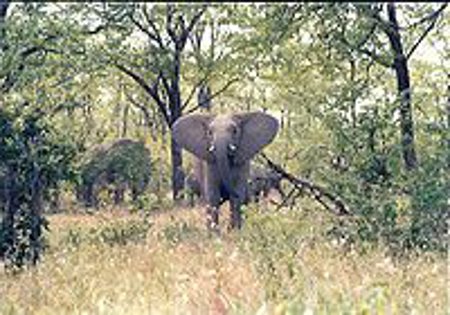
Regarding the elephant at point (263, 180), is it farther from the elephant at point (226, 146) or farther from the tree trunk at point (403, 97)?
the tree trunk at point (403, 97)

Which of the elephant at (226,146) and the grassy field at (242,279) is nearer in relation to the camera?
the grassy field at (242,279)

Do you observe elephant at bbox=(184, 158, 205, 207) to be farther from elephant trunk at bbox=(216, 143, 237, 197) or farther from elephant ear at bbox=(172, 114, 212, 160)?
elephant trunk at bbox=(216, 143, 237, 197)

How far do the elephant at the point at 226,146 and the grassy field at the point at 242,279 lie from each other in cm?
394

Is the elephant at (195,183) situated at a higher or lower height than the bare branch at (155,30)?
lower

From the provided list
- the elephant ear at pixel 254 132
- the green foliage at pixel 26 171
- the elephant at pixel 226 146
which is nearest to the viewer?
the green foliage at pixel 26 171

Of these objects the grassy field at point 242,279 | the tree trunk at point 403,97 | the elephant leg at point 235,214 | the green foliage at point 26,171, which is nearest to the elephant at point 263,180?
the elephant leg at point 235,214

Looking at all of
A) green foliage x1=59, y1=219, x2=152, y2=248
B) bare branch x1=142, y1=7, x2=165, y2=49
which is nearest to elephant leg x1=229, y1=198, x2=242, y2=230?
green foliage x1=59, y1=219, x2=152, y2=248

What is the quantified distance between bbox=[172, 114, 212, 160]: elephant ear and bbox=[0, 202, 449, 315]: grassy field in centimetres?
499

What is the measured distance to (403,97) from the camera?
42.8 feet

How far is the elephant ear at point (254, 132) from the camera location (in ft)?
55.2

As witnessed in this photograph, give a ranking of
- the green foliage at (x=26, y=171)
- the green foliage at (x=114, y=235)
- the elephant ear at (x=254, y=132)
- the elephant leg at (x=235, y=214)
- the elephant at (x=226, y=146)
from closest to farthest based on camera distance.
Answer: the green foliage at (x=26, y=171) < the green foliage at (x=114, y=235) < the elephant leg at (x=235, y=214) < the elephant at (x=226, y=146) < the elephant ear at (x=254, y=132)

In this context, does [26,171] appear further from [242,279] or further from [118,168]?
[118,168]

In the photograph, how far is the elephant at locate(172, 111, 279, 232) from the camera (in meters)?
16.2

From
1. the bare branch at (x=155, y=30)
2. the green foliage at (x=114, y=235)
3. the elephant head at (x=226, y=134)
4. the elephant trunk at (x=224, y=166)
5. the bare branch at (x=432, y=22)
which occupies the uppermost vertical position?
the bare branch at (x=155, y=30)
